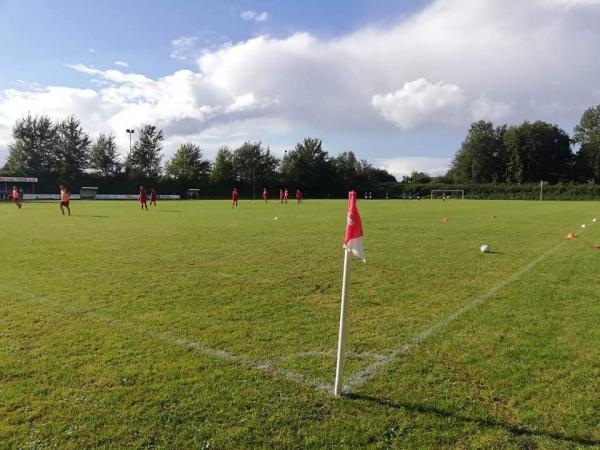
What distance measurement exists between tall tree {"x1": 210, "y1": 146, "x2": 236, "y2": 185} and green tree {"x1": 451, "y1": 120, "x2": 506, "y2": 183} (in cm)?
5720

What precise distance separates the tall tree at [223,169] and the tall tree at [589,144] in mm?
77505

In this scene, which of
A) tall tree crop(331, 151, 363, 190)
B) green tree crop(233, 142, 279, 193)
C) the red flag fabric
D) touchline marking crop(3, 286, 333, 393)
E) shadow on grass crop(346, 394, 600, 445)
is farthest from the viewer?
tall tree crop(331, 151, 363, 190)

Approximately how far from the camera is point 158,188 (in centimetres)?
7994

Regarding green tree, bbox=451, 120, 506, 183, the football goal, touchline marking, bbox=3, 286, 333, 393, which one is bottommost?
touchline marking, bbox=3, 286, 333, 393

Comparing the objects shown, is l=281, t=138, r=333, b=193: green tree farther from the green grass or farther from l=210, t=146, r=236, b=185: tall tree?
the green grass

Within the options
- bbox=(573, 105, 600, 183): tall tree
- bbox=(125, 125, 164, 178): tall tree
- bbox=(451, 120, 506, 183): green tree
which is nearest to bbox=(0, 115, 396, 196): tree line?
bbox=(125, 125, 164, 178): tall tree

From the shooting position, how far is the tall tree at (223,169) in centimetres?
8775

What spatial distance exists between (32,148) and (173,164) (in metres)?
23.9

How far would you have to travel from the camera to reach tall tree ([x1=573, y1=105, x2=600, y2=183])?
332ft

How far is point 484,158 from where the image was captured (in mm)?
108875

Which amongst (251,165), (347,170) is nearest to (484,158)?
(347,170)

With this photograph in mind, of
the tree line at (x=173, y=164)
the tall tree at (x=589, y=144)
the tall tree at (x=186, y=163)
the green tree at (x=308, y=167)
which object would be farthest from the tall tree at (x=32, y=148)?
the tall tree at (x=589, y=144)

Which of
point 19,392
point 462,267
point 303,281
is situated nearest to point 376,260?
point 462,267

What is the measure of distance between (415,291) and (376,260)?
313cm
